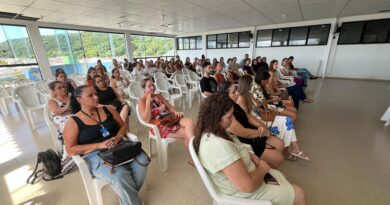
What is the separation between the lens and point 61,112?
6.57ft

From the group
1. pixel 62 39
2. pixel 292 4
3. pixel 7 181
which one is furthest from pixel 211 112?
pixel 62 39

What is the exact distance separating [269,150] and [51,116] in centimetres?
262

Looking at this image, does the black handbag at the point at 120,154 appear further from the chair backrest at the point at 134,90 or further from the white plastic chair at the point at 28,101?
the white plastic chair at the point at 28,101

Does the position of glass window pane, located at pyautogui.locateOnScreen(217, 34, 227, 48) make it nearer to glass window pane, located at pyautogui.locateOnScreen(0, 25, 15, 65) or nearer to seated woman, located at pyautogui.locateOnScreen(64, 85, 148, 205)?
glass window pane, located at pyautogui.locateOnScreen(0, 25, 15, 65)

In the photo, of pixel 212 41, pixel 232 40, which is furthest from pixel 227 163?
pixel 212 41

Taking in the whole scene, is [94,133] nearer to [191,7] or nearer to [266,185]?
[266,185]

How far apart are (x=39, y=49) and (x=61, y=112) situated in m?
6.13

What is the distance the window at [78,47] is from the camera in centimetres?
661

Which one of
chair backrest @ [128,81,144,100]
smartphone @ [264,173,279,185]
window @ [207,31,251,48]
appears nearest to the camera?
smartphone @ [264,173,279,185]

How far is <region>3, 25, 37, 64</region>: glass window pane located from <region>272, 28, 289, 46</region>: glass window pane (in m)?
10.4

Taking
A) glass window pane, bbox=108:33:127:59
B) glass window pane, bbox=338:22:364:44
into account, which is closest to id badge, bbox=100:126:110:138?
glass window pane, bbox=108:33:127:59

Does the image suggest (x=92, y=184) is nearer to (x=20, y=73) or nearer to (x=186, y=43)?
(x=20, y=73)

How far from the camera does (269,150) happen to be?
5.13 feet

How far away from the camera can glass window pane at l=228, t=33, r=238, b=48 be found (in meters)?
9.79
